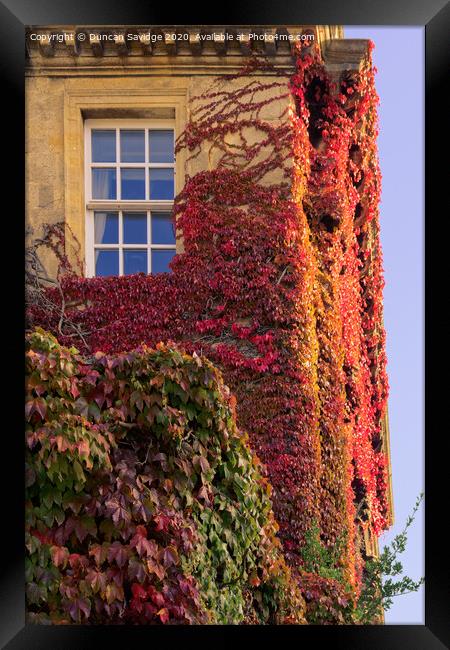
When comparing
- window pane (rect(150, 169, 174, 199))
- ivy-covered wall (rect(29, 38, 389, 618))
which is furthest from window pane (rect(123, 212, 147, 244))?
ivy-covered wall (rect(29, 38, 389, 618))

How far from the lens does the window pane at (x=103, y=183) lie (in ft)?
33.6

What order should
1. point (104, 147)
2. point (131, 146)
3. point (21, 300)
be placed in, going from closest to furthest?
point (21, 300) → point (131, 146) → point (104, 147)

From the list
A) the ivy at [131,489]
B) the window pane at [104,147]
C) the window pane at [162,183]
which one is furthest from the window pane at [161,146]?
the ivy at [131,489]

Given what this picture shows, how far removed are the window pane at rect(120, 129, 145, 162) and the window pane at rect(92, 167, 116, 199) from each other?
18 centimetres

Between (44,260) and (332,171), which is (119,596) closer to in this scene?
(44,260)

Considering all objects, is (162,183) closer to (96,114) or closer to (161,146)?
(161,146)

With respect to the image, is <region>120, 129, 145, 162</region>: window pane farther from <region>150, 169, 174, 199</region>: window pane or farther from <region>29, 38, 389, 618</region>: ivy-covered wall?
<region>29, 38, 389, 618</region>: ivy-covered wall

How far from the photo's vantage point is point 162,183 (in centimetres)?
1027

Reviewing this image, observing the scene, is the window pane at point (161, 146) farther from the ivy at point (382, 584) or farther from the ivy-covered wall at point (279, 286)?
the ivy at point (382, 584)

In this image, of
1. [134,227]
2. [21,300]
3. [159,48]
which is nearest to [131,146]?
[134,227]

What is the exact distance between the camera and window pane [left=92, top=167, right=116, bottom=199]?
33.6 ft

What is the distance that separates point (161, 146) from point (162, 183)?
0.33 m

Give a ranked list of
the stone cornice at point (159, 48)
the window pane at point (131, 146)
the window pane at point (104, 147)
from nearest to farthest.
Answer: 1. the stone cornice at point (159, 48)
2. the window pane at point (131, 146)
3. the window pane at point (104, 147)
